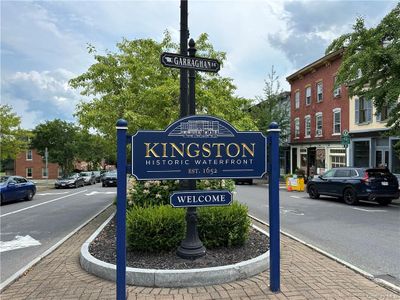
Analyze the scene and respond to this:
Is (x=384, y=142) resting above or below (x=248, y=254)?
above

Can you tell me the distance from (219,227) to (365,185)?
1023 cm

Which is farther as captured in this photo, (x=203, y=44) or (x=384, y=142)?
(x=384, y=142)

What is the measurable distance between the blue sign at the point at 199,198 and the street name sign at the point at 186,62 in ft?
6.13

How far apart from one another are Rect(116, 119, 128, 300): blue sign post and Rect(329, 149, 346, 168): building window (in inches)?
984

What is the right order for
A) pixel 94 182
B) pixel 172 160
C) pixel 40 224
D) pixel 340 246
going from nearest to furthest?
1. pixel 172 160
2. pixel 340 246
3. pixel 40 224
4. pixel 94 182

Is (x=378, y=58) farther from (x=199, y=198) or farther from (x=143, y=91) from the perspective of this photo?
(x=199, y=198)

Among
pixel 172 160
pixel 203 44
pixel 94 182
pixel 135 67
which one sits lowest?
pixel 94 182

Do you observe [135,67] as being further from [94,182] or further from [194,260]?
[94,182]

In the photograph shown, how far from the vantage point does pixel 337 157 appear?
27.5 metres

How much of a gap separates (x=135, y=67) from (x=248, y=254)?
300 inches

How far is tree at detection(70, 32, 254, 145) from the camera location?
10133mm

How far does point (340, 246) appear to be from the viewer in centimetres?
733

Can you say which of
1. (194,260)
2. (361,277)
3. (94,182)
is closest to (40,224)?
(194,260)

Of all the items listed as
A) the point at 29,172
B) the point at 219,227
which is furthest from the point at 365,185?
the point at 29,172
